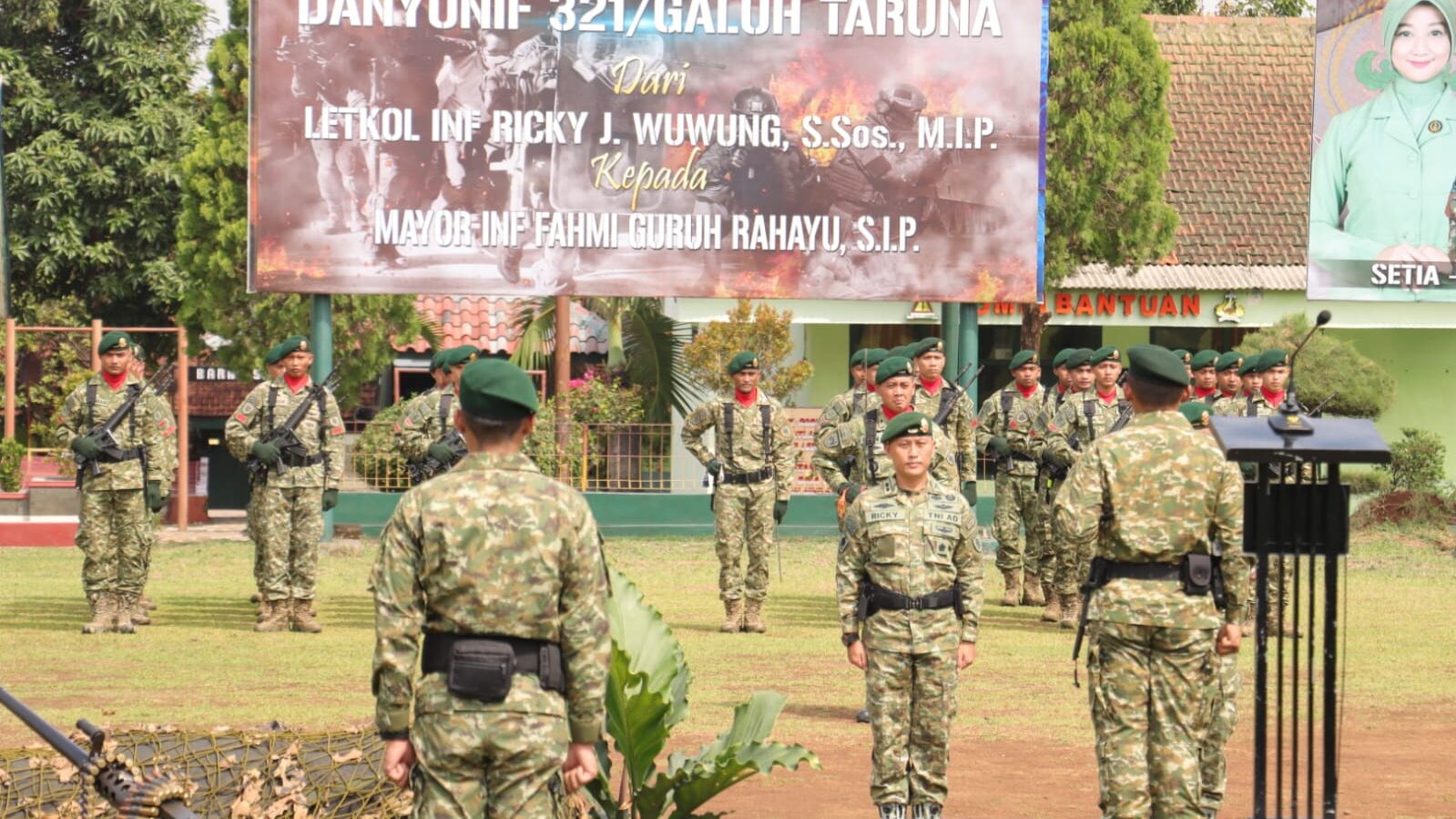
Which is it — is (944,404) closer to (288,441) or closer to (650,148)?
(288,441)

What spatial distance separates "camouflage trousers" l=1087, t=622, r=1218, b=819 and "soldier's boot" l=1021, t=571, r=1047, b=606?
386 inches

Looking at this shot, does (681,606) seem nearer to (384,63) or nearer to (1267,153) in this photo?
(384,63)

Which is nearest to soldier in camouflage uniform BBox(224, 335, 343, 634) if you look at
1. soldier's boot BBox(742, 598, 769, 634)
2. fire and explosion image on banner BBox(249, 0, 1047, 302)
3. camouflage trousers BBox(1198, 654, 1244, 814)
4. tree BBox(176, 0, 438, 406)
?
soldier's boot BBox(742, 598, 769, 634)

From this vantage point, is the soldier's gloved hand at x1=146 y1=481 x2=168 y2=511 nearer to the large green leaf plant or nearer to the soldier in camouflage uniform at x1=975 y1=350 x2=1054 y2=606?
the soldier in camouflage uniform at x1=975 y1=350 x2=1054 y2=606

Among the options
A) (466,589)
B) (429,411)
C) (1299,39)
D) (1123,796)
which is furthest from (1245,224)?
(466,589)

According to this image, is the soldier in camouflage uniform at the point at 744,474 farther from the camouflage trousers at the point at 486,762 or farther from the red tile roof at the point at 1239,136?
the red tile roof at the point at 1239,136

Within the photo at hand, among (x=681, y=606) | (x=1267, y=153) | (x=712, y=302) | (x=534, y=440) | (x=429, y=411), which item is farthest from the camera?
(x=1267, y=153)

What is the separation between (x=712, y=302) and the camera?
1059 inches

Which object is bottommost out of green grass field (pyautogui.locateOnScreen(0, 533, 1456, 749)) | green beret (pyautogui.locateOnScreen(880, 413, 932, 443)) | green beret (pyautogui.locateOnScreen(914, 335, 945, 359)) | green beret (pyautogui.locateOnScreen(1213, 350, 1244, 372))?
green grass field (pyautogui.locateOnScreen(0, 533, 1456, 749))

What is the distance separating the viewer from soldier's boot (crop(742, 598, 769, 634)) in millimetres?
15203

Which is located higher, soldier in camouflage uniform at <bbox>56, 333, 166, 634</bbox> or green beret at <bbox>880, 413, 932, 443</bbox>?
green beret at <bbox>880, 413, 932, 443</bbox>

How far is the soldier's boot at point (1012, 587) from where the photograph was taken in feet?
55.7

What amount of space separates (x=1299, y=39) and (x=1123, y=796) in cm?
2529

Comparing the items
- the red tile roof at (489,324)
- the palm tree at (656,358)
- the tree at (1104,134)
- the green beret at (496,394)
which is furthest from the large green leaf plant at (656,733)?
the red tile roof at (489,324)
